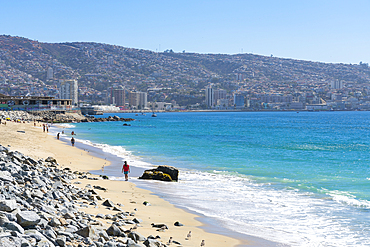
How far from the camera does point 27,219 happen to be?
5480 millimetres

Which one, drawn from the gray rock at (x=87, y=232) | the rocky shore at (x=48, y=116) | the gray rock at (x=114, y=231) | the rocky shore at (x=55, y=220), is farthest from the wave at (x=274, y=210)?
the rocky shore at (x=48, y=116)

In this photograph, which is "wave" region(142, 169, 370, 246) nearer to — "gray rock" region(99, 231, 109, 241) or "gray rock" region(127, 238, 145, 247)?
"gray rock" region(127, 238, 145, 247)

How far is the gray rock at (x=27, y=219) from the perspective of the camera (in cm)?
545

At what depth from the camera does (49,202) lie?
7.44 m

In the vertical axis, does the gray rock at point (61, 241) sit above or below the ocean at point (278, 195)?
above

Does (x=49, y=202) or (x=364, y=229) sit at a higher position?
(x=49, y=202)

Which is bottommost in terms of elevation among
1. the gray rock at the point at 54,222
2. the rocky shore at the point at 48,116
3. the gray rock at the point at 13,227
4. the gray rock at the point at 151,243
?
the rocky shore at the point at 48,116

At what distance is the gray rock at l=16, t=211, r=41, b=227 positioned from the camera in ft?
17.9

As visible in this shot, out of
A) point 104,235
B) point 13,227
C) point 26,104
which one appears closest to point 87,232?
point 104,235

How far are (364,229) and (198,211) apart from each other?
442 cm

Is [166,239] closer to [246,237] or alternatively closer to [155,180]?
[246,237]

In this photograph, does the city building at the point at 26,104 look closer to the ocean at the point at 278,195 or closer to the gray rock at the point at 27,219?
the ocean at the point at 278,195

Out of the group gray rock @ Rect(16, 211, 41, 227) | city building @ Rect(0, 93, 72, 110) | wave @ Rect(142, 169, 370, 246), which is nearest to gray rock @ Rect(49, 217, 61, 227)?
gray rock @ Rect(16, 211, 41, 227)

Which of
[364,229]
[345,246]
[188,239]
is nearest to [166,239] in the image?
[188,239]
